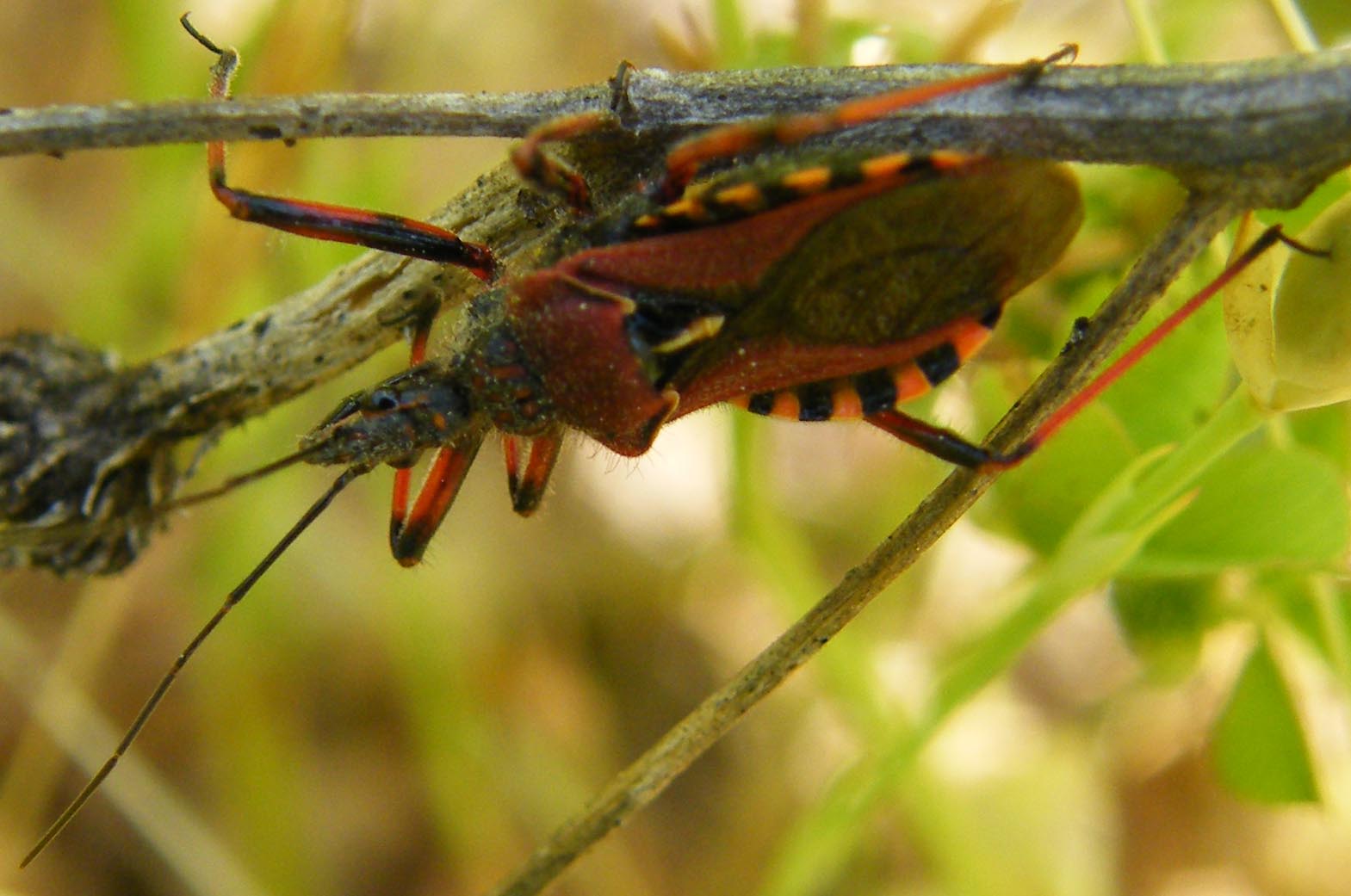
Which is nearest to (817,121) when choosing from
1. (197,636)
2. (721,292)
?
(721,292)

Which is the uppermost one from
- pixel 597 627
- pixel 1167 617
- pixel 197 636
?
→ pixel 597 627

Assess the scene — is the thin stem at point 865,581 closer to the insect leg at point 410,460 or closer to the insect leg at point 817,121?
the insect leg at point 817,121

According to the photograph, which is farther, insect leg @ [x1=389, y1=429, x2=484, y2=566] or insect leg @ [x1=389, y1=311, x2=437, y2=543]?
insect leg @ [x1=389, y1=429, x2=484, y2=566]

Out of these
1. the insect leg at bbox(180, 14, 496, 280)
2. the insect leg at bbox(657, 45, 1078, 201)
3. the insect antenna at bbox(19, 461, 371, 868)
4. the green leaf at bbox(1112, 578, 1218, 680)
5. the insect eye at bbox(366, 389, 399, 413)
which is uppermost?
the green leaf at bbox(1112, 578, 1218, 680)

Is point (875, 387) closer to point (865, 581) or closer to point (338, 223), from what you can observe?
point (865, 581)

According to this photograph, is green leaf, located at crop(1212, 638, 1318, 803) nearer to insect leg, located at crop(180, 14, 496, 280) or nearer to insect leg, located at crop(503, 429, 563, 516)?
insect leg, located at crop(503, 429, 563, 516)

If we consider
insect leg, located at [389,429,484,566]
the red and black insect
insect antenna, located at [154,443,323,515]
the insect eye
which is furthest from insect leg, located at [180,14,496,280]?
insect leg, located at [389,429,484,566]

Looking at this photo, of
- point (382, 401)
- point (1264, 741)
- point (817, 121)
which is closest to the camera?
point (817, 121)
